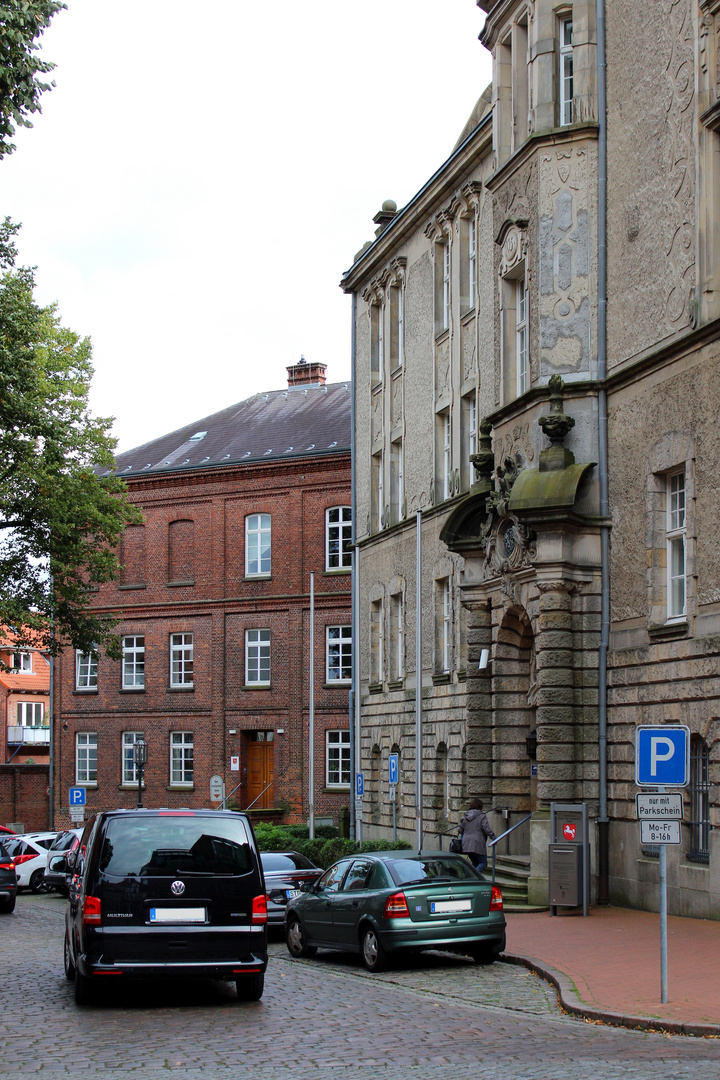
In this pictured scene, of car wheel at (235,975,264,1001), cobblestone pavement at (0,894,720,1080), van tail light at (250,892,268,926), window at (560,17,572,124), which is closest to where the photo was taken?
cobblestone pavement at (0,894,720,1080)

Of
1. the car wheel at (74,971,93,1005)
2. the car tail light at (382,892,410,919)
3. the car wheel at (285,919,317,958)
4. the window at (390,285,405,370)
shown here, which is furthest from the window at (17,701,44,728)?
the car wheel at (74,971,93,1005)

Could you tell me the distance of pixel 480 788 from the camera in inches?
1049

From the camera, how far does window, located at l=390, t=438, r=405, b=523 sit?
38312mm

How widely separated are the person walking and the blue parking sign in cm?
1057

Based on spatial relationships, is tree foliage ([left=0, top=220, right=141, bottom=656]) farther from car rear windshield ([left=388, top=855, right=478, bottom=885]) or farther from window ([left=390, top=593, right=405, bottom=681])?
car rear windshield ([left=388, top=855, right=478, bottom=885])

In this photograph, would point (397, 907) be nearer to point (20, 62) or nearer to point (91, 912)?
point (91, 912)

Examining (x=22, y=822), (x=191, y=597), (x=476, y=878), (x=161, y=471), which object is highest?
(x=161, y=471)

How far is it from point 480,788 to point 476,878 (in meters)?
9.87

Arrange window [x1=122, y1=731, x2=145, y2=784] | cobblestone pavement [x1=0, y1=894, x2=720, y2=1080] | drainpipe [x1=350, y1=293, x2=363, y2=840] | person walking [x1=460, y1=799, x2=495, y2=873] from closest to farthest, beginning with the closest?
cobblestone pavement [x1=0, y1=894, x2=720, y2=1080]
person walking [x1=460, y1=799, x2=495, y2=873]
drainpipe [x1=350, y1=293, x2=363, y2=840]
window [x1=122, y1=731, x2=145, y2=784]

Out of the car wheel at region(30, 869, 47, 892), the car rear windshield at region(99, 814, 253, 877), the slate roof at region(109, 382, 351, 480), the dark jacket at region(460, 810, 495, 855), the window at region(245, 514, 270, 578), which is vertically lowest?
the car wheel at region(30, 869, 47, 892)

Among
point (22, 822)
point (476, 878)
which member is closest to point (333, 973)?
point (476, 878)

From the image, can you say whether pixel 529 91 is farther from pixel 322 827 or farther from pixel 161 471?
pixel 161 471

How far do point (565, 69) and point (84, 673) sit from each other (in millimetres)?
37540

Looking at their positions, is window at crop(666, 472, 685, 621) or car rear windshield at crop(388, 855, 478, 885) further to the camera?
window at crop(666, 472, 685, 621)
